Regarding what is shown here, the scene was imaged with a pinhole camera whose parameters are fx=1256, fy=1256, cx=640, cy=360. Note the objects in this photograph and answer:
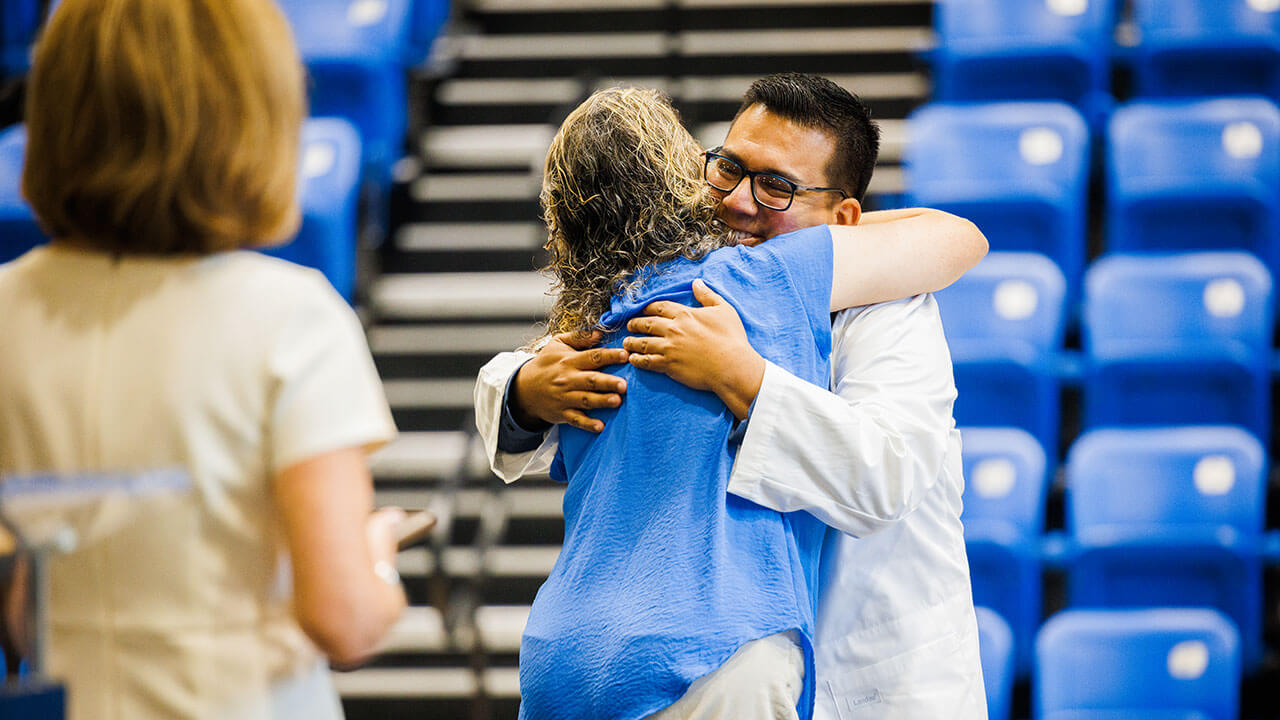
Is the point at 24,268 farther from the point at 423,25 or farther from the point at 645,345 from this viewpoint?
the point at 423,25

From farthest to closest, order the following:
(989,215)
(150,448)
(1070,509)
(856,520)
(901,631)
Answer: (989,215)
(1070,509)
(901,631)
(856,520)
(150,448)

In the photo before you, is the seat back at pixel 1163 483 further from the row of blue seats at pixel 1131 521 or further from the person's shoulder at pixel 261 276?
the person's shoulder at pixel 261 276

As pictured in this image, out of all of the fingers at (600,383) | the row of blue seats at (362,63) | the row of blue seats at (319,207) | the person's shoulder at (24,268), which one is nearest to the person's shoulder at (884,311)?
the fingers at (600,383)

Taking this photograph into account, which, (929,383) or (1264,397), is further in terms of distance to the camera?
(1264,397)

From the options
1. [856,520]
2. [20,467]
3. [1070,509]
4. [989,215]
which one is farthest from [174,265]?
[989,215]

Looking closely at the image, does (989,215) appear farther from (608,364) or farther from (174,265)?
(174,265)

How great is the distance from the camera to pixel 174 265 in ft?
3.28

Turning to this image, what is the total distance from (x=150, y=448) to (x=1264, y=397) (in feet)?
11.3

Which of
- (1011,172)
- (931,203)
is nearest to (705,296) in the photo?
(931,203)

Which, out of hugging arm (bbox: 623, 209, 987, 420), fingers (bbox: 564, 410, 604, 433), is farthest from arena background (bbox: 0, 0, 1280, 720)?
fingers (bbox: 564, 410, 604, 433)

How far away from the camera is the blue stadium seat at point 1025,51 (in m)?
4.37

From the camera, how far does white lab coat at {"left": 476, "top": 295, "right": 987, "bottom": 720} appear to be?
4.58 feet

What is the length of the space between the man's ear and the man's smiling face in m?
0.03

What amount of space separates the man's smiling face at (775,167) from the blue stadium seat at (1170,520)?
6.40 feet
